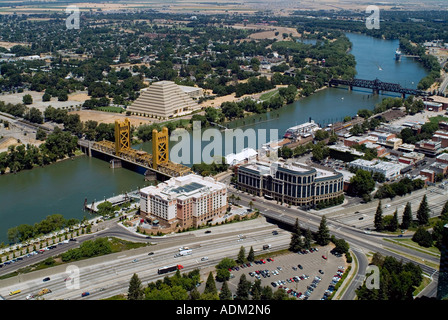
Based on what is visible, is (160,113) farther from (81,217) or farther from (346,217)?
(346,217)

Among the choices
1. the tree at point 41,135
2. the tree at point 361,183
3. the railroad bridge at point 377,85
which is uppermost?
the railroad bridge at point 377,85

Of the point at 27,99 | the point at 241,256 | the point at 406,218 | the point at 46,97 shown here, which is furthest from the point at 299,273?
the point at 46,97

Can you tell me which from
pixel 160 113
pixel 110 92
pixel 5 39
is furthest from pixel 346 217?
pixel 5 39

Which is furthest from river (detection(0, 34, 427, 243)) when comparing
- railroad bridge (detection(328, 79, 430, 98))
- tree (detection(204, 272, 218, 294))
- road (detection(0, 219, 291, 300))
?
tree (detection(204, 272, 218, 294))

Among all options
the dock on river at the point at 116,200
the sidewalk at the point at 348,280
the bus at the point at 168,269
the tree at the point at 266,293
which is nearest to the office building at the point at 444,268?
the sidewalk at the point at 348,280

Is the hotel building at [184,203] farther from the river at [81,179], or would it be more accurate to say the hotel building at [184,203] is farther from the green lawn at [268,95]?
the green lawn at [268,95]

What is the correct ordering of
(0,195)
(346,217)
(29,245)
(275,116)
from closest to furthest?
(29,245) < (346,217) < (0,195) < (275,116)
